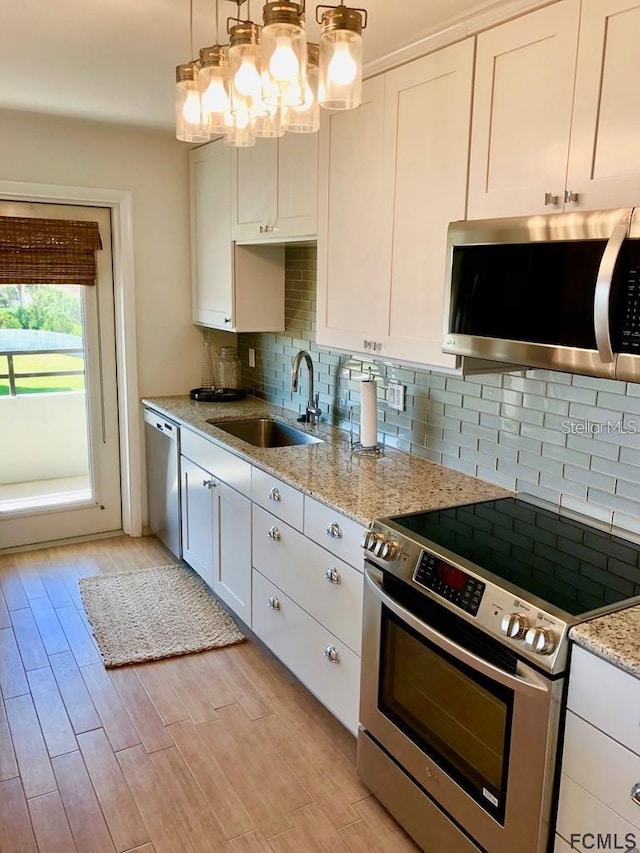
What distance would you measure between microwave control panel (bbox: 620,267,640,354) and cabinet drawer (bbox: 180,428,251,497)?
174 cm

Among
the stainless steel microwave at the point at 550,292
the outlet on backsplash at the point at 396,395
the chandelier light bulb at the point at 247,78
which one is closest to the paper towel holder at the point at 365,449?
the outlet on backsplash at the point at 396,395

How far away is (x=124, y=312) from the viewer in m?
4.10

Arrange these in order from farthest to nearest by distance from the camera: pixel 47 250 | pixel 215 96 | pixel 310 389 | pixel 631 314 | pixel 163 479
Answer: pixel 163 479, pixel 47 250, pixel 310 389, pixel 215 96, pixel 631 314

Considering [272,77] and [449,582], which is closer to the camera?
[272,77]

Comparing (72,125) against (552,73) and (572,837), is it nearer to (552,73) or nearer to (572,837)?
(552,73)

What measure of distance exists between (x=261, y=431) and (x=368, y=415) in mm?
1021

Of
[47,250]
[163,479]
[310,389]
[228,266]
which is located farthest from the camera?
[163,479]

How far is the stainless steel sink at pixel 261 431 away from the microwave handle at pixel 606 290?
2.10m

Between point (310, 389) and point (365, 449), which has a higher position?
point (310, 389)

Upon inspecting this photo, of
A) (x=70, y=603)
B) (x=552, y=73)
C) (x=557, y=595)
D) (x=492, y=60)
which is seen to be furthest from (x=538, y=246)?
(x=70, y=603)

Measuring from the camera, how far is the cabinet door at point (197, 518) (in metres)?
3.42

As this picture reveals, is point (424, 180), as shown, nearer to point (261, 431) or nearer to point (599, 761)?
point (599, 761)

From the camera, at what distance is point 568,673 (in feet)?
4.89

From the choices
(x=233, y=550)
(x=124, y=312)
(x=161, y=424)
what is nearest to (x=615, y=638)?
(x=233, y=550)
